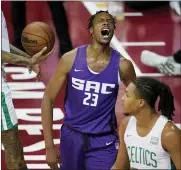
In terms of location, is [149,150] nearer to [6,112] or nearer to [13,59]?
[13,59]

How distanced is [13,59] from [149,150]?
4.34ft

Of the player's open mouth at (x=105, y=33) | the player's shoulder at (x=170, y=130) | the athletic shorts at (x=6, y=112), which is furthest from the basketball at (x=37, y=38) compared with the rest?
the player's shoulder at (x=170, y=130)

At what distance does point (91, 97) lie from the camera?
527cm

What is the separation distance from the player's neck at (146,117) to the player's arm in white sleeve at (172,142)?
0.38ft

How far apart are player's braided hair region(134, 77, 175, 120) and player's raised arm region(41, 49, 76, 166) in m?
0.81

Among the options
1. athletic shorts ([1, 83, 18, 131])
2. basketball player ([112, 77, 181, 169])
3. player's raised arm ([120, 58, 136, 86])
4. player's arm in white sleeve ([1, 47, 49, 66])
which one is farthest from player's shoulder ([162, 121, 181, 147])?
athletic shorts ([1, 83, 18, 131])

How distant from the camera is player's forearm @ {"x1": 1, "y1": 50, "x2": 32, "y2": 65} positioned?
5.29m

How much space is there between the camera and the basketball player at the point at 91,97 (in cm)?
523

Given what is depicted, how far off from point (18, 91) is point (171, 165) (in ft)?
15.0

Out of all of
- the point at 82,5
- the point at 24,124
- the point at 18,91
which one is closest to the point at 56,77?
the point at 24,124

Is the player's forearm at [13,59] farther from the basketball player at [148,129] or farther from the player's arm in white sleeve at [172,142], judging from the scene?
the player's arm in white sleeve at [172,142]

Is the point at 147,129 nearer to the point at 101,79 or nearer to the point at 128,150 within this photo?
the point at 128,150

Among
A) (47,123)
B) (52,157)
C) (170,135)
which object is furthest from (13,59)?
(170,135)

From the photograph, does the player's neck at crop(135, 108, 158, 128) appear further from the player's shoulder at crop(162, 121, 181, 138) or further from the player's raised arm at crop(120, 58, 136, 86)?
the player's raised arm at crop(120, 58, 136, 86)
